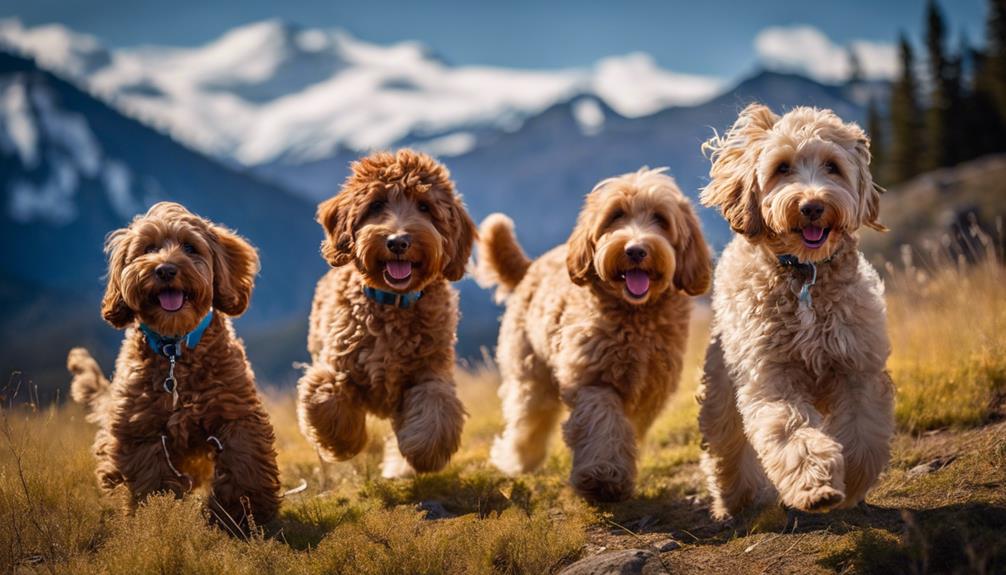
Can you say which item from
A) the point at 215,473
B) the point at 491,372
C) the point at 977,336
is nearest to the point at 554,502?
the point at 215,473

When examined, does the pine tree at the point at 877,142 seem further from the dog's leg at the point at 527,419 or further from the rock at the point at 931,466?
the rock at the point at 931,466

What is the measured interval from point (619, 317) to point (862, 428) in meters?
1.95

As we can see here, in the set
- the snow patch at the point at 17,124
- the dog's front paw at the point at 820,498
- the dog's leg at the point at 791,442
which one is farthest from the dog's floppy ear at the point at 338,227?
the snow patch at the point at 17,124

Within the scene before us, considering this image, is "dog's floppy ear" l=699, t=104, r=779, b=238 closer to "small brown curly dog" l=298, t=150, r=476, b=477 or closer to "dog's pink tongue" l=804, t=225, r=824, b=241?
"dog's pink tongue" l=804, t=225, r=824, b=241

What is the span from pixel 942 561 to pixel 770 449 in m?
0.98

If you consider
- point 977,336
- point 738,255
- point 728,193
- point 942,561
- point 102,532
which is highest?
point 728,193

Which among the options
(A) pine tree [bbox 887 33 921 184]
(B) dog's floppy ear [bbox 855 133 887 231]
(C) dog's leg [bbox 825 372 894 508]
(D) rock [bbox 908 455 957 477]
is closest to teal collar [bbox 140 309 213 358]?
(C) dog's leg [bbox 825 372 894 508]

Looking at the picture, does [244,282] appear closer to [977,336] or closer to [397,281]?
[397,281]

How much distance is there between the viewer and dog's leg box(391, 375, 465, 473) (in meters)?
6.26

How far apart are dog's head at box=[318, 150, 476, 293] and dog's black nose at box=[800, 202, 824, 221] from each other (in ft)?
8.41

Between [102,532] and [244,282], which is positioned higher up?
[244,282]

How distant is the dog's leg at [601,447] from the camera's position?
6031 mm

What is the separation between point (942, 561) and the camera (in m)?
4.16

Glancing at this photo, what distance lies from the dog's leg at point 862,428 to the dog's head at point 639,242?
1.56 meters
